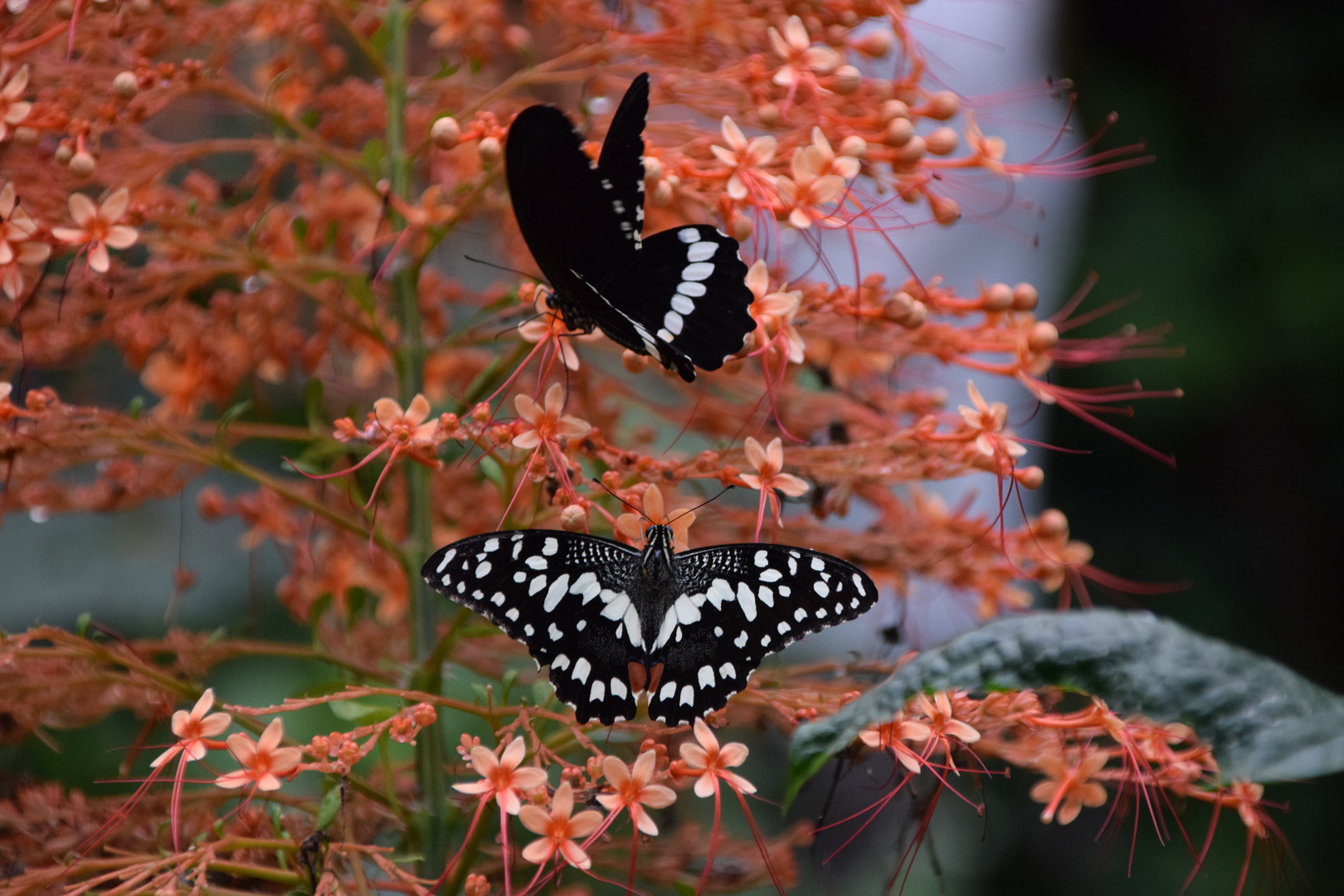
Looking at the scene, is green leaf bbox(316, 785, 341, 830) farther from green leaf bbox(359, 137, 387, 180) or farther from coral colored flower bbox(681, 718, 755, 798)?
green leaf bbox(359, 137, 387, 180)

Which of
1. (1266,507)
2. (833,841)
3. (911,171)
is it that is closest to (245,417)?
(911,171)

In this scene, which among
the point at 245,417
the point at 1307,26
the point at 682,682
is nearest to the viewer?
the point at 682,682

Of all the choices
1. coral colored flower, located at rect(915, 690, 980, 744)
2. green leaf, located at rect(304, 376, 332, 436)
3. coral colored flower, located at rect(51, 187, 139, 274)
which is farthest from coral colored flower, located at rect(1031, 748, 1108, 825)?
coral colored flower, located at rect(51, 187, 139, 274)

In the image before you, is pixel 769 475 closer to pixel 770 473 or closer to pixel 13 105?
pixel 770 473

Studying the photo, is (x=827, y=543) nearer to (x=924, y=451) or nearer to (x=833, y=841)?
(x=924, y=451)

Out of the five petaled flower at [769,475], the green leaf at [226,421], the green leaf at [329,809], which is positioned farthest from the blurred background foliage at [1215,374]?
the five petaled flower at [769,475]

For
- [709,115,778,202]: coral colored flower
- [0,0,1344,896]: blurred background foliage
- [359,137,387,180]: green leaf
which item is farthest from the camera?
[0,0,1344,896]: blurred background foliage

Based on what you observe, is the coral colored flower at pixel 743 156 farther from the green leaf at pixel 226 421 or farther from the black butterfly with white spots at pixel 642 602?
the green leaf at pixel 226 421
